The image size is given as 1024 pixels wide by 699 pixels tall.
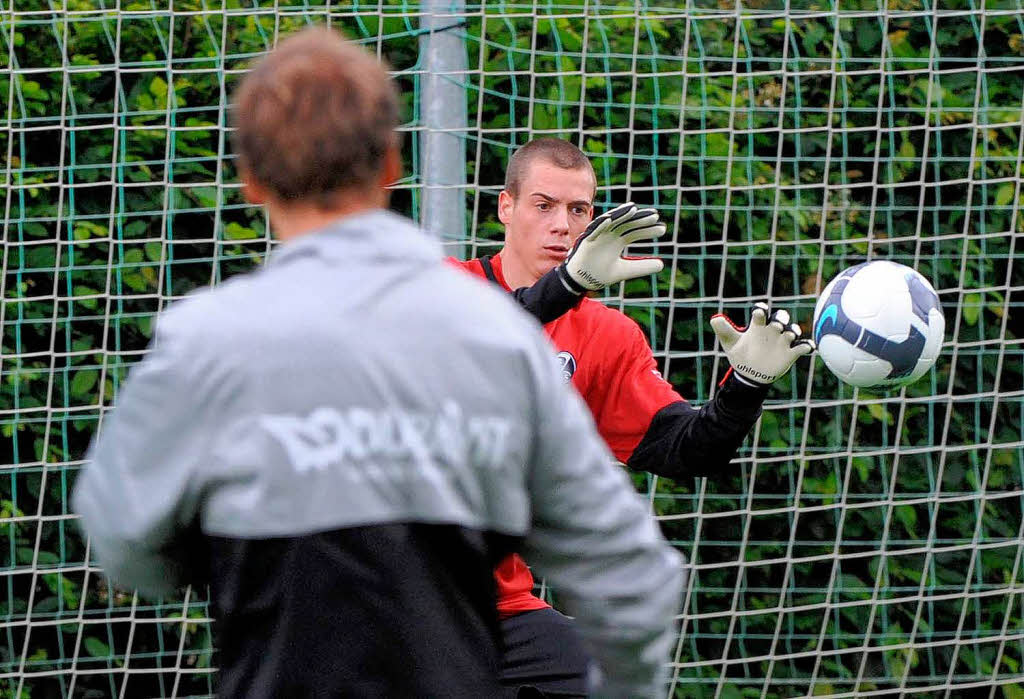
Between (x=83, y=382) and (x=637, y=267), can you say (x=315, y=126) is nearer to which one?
(x=637, y=267)

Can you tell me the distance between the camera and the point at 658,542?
161 centimetres

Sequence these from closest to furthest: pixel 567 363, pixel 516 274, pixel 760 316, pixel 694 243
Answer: pixel 760 316
pixel 567 363
pixel 516 274
pixel 694 243

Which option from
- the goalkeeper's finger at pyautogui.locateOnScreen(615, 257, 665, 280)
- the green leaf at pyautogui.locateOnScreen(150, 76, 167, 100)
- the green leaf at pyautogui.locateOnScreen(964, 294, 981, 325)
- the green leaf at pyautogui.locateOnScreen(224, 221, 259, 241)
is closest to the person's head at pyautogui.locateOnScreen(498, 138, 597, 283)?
the goalkeeper's finger at pyautogui.locateOnScreen(615, 257, 665, 280)

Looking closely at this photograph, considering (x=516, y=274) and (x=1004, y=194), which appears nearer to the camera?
(x=516, y=274)

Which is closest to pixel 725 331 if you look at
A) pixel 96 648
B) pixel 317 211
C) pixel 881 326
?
pixel 881 326

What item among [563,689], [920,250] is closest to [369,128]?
[563,689]

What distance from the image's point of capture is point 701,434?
3104 mm

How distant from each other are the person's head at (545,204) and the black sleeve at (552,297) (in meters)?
0.58

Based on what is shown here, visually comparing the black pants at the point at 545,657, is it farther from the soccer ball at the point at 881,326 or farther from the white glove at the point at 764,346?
the soccer ball at the point at 881,326

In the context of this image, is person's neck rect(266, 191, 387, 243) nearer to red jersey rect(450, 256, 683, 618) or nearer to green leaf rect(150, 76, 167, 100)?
red jersey rect(450, 256, 683, 618)

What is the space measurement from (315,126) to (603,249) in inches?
55.4

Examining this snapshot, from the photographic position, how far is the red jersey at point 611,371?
11.1 ft

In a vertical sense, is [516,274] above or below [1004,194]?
below

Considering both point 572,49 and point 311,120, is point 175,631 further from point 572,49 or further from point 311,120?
point 311,120
